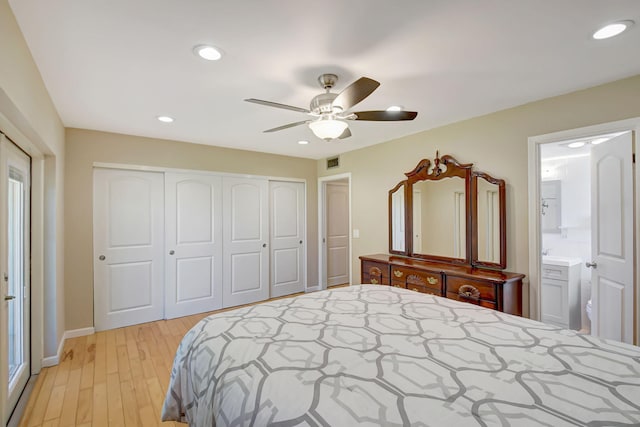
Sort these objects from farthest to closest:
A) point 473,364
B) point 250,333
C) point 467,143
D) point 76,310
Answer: point 76,310
point 467,143
point 250,333
point 473,364

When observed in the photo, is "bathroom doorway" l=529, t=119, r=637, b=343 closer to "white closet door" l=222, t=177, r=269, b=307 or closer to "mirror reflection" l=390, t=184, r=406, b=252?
"mirror reflection" l=390, t=184, r=406, b=252

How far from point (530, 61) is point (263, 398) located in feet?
7.89

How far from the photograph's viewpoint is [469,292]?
8.99 ft

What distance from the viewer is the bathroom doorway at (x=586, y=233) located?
224 centimetres

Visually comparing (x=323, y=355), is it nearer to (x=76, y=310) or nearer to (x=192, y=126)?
(x=192, y=126)

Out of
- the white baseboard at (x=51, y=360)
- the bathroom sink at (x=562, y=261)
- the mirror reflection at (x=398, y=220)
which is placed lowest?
the white baseboard at (x=51, y=360)

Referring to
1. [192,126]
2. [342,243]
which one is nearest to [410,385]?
[192,126]

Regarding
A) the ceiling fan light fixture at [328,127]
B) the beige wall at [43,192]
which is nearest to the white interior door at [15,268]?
the beige wall at [43,192]

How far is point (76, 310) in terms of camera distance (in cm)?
338

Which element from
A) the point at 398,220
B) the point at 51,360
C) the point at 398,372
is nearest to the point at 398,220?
the point at 398,220

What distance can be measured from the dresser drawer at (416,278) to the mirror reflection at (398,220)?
1.47 ft

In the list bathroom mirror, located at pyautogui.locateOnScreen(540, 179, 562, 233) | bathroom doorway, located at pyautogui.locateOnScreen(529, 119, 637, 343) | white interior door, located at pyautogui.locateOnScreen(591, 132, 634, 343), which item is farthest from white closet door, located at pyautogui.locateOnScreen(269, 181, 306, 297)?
white interior door, located at pyautogui.locateOnScreen(591, 132, 634, 343)

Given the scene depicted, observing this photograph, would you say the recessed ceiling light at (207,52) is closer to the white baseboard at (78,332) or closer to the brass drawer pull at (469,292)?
the brass drawer pull at (469,292)

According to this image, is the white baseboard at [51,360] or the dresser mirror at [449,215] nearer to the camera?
the white baseboard at [51,360]
